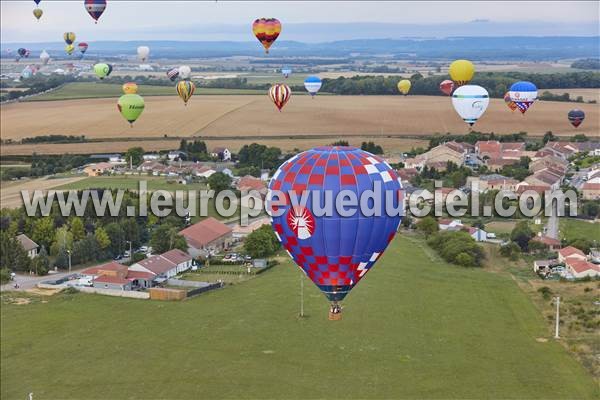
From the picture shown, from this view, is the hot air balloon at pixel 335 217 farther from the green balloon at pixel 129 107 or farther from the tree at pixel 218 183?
the green balloon at pixel 129 107

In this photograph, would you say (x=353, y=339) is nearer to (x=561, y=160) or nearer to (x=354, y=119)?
(x=561, y=160)

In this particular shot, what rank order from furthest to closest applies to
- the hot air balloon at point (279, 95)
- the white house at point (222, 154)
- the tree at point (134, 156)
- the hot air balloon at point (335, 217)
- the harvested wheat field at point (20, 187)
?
1. the white house at point (222, 154)
2. the tree at point (134, 156)
3. the hot air balloon at point (279, 95)
4. the harvested wheat field at point (20, 187)
5. the hot air balloon at point (335, 217)

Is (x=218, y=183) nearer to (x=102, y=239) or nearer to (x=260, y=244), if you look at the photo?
(x=102, y=239)

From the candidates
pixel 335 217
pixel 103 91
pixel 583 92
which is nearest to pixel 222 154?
pixel 335 217

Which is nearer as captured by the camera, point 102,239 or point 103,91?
point 102,239

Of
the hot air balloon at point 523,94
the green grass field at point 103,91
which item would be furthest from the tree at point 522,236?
the green grass field at point 103,91

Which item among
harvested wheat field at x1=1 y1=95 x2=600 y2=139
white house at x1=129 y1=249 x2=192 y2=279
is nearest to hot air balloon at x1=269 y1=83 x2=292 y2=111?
harvested wheat field at x1=1 y1=95 x2=600 y2=139

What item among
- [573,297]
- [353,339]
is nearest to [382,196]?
[353,339]
